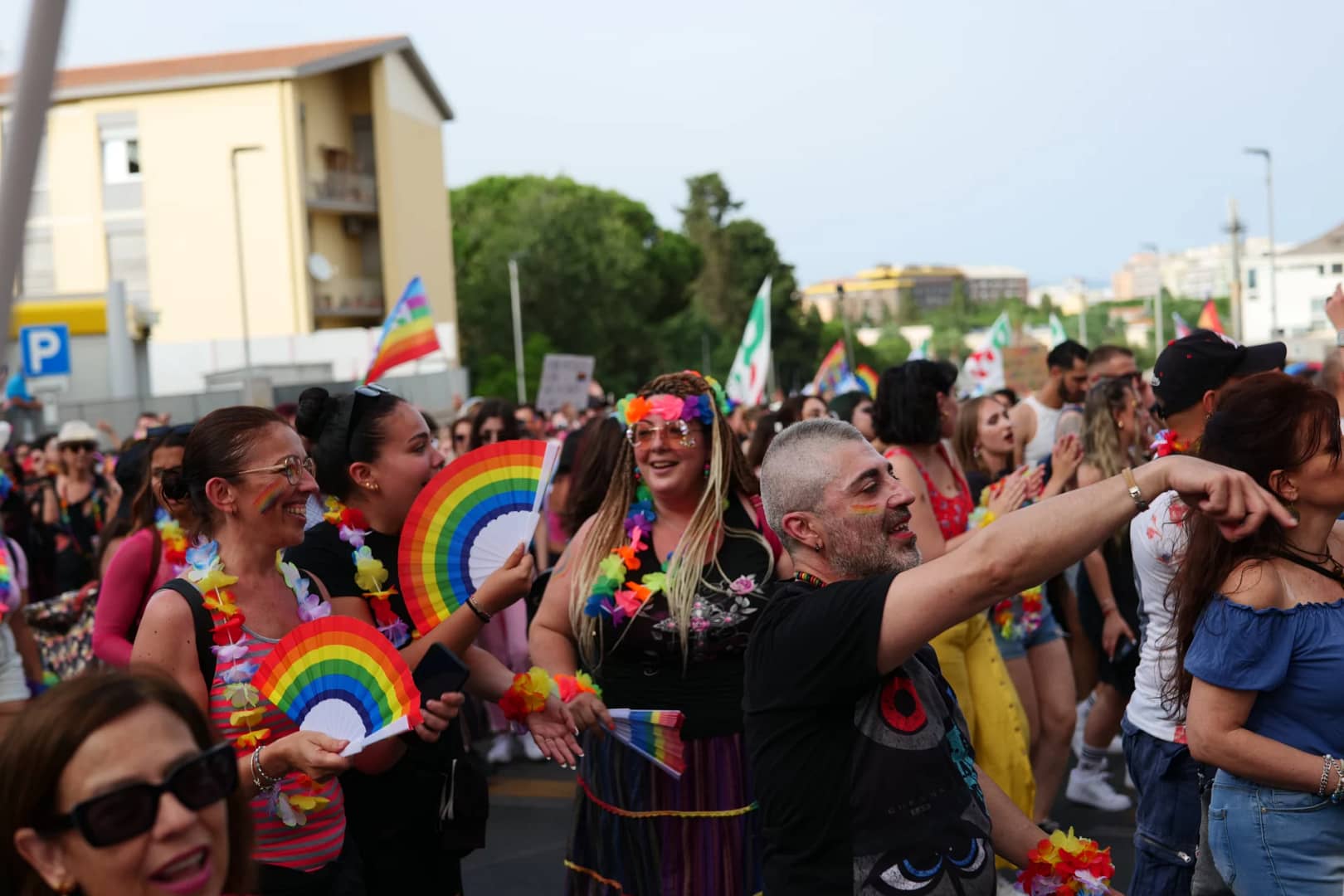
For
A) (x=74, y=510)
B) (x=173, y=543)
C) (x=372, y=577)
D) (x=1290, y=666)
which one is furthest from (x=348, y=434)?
(x=74, y=510)

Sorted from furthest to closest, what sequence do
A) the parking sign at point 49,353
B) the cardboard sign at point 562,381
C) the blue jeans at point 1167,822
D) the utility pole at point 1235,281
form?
the utility pole at point 1235,281, the cardboard sign at point 562,381, the parking sign at point 49,353, the blue jeans at point 1167,822

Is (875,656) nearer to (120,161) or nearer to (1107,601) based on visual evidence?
(1107,601)

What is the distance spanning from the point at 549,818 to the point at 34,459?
937 cm

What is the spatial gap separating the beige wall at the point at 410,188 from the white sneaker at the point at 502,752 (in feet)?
136

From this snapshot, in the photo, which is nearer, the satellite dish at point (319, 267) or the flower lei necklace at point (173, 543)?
the flower lei necklace at point (173, 543)

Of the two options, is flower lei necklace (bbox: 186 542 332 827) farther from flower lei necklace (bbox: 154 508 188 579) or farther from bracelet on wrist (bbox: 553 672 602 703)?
flower lei necklace (bbox: 154 508 188 579)

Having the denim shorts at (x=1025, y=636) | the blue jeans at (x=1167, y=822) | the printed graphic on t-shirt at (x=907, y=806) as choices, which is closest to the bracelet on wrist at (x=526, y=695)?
the printed graphic on t-shirt at (x=907, y=806)

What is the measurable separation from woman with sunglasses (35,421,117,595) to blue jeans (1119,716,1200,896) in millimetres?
8471

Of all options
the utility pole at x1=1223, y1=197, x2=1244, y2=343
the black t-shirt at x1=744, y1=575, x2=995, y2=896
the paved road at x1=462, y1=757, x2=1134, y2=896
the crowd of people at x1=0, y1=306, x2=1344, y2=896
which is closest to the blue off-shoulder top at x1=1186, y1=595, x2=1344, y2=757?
the crowd of people at x1=0, y1=306, x2=1344, y2=896

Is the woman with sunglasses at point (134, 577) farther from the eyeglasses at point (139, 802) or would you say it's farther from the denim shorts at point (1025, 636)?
the denim shorts at point (1025, 636)

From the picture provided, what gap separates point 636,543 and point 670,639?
0.38 m

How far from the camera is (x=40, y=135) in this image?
5.28 feet

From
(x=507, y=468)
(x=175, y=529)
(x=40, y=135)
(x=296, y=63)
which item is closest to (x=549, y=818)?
(x=175, y=529)

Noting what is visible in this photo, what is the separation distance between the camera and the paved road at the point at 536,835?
666cm
